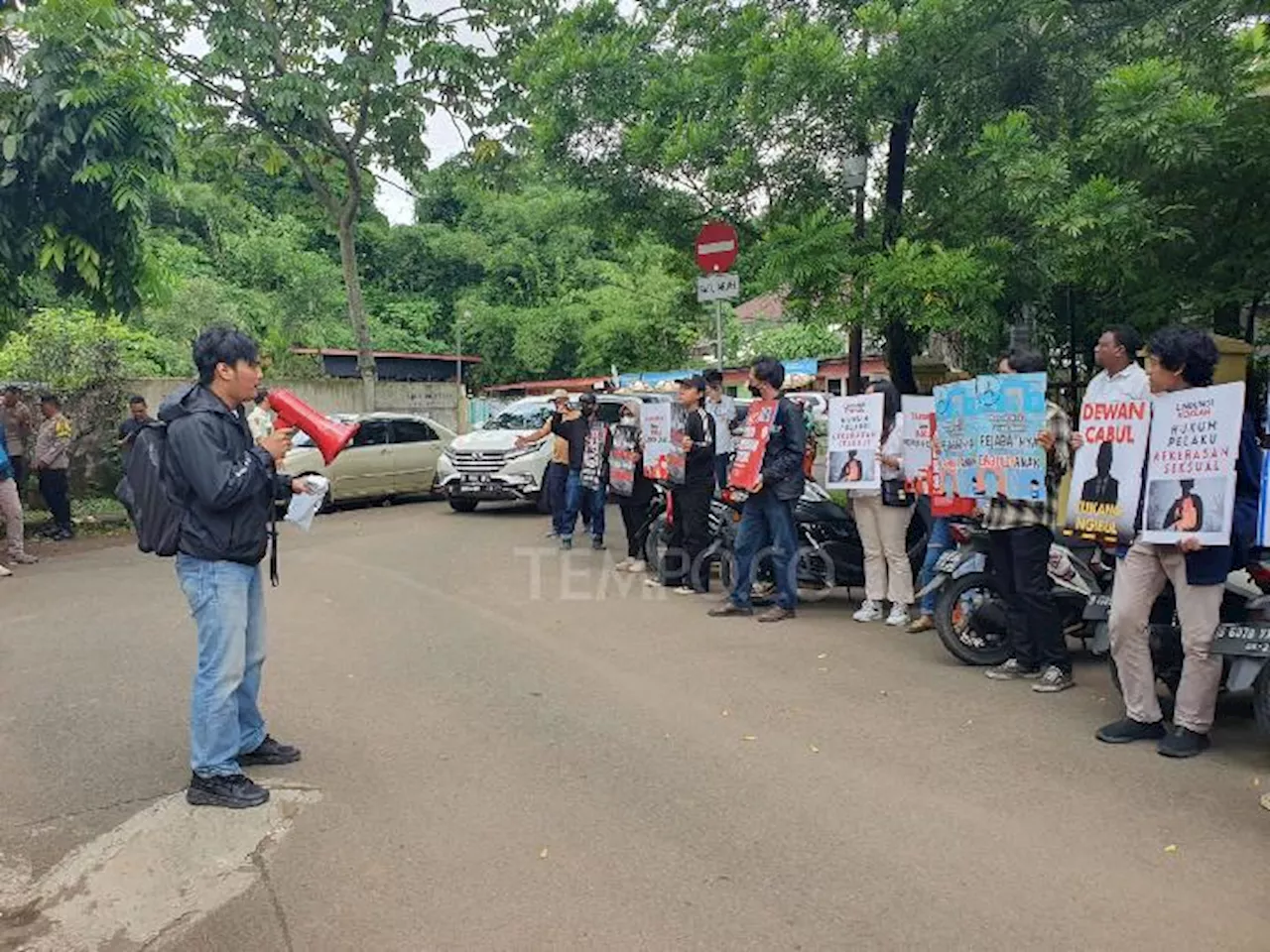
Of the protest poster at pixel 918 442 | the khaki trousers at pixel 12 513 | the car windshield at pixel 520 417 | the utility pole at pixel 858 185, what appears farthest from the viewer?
the car windshield at pixel 520 417

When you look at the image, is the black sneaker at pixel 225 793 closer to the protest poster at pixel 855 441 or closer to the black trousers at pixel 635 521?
the protest poster at pixel 855 441

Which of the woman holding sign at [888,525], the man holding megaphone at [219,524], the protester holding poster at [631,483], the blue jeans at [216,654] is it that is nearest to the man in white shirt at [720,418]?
the protester holding poster at [631,483]

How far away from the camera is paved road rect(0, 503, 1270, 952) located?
3.48 metres

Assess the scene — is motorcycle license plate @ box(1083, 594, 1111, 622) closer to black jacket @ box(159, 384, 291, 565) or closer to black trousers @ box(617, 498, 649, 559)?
black jacket @ box(159, 384, 291, 565)

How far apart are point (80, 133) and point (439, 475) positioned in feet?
21.3

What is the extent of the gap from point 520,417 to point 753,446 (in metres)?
8.85

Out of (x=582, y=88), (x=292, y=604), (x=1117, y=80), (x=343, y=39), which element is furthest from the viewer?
(x=343, y=39)

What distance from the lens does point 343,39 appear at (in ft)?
65.1

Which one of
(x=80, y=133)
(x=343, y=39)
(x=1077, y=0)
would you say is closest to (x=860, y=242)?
(x=1077, y=0)

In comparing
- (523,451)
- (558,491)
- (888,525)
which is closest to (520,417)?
(523,451)

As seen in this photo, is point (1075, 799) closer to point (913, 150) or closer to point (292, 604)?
point (292, 604)

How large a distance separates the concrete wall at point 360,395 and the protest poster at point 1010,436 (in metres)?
14.9

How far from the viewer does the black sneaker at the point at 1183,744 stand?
4.92 m

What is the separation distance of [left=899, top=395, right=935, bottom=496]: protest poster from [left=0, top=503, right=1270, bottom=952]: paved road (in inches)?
43.5
